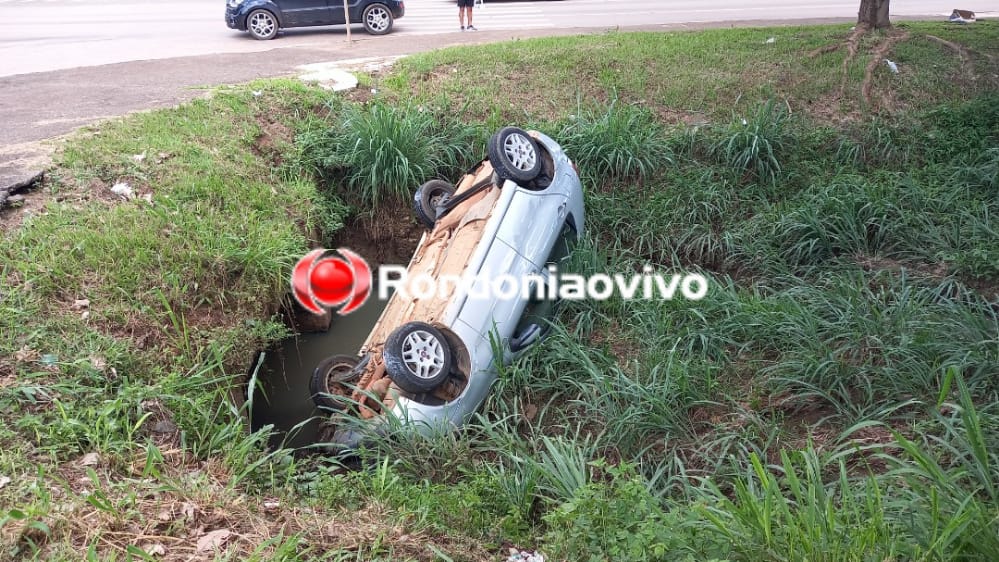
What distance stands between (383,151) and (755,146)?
338 cm

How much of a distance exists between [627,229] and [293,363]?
9.88 ft

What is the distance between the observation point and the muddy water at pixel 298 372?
5102 mm

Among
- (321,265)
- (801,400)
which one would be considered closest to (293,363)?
(321,265)

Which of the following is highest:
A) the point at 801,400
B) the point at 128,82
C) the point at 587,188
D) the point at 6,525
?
the point at 128,82

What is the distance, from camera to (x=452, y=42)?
1088 cm

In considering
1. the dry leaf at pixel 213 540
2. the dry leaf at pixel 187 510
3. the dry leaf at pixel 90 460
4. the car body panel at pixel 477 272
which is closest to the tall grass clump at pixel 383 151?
the car body panel at pixel 477 272

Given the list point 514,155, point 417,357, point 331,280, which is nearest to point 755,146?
point 514,155

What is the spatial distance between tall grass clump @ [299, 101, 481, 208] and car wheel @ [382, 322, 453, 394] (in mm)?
2678

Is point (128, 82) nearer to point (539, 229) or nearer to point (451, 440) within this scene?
point (539, 229)

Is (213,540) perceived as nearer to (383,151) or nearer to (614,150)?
(383,151)

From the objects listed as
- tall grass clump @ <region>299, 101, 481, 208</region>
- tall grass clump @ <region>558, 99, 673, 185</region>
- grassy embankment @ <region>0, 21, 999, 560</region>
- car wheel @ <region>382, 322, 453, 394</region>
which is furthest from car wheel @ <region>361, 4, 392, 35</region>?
car wheel @ <region>382, 322, 453, 394</region>

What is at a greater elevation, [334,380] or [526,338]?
[526,338]

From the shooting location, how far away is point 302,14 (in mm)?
12359

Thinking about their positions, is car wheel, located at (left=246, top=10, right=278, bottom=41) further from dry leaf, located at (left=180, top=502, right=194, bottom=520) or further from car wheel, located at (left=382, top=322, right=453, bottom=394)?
dry leaf, located at (left=180, top=502, right=194, bottom=520)
